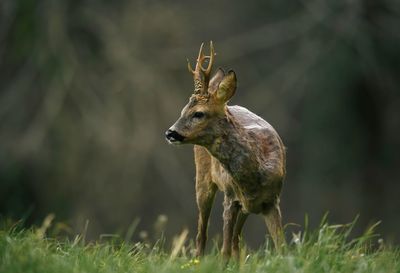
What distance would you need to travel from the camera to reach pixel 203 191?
313 inches

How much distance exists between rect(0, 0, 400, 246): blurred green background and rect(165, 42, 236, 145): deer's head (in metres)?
8.93

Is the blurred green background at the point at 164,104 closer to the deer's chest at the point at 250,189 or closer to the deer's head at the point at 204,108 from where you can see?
the deer's chest at the point at 250,189

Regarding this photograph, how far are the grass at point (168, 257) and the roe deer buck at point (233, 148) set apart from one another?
26cm

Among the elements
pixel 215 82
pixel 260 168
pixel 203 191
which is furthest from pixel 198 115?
pixel 203 191

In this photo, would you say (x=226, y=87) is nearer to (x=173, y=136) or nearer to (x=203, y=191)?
(x=173, y=136)

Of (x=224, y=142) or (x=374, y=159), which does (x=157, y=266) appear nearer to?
(x=224, y=142)

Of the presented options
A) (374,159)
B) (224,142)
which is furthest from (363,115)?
(224,142)

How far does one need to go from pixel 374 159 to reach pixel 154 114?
141 inches

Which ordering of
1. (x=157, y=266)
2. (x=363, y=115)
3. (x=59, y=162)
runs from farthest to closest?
(x=363, y=115), (x=59, y=162), (x=157, y=266)

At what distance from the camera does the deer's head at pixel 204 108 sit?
23.2 feet

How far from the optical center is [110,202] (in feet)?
56.4

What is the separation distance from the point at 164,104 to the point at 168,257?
1034 centimetres

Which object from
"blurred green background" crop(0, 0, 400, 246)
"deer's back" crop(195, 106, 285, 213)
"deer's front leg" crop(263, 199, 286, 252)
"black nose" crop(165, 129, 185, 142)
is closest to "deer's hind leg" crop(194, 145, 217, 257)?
"deer's back" crop(195, 106, 285, 213)

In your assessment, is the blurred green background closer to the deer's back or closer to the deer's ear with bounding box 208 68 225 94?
the deer's back
